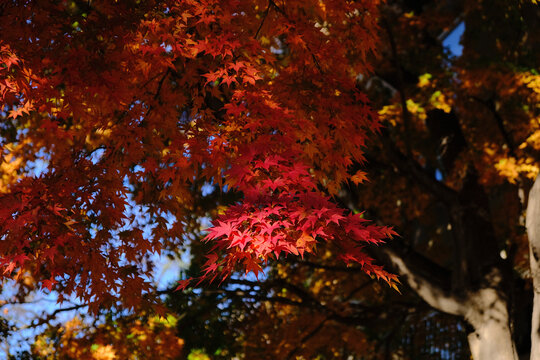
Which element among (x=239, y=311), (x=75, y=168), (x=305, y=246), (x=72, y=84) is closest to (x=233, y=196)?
(x=239, y=311)

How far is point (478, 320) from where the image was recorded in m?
6.71

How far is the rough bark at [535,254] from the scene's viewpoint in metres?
5.81

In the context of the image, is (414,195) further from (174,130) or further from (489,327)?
(174,130)

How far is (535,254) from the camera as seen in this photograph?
5930 mm

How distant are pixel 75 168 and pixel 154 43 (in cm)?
135

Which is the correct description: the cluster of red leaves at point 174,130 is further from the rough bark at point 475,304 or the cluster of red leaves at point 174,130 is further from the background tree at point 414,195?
the rough bark at point 475,304

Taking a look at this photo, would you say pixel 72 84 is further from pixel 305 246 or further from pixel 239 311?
pixel 239 311

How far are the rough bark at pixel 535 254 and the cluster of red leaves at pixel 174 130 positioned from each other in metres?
2.39

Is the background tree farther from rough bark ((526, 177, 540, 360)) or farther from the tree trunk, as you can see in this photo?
rough bark ((526, 177, 540, 360))

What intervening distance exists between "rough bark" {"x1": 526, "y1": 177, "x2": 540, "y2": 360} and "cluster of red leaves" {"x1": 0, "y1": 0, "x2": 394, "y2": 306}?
239 centimetres

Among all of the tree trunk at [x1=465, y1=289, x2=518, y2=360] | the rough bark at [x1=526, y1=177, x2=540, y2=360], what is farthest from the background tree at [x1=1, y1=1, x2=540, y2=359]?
the rough bark at [x1=526, y1=177, x2=540, y2=360]

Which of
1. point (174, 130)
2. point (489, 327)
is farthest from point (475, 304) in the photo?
point (174, 130)

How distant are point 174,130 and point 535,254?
4157 mm

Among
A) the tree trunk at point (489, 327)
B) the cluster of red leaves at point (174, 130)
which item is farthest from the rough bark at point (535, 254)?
the cluster of red leaves at point (174, 130)
